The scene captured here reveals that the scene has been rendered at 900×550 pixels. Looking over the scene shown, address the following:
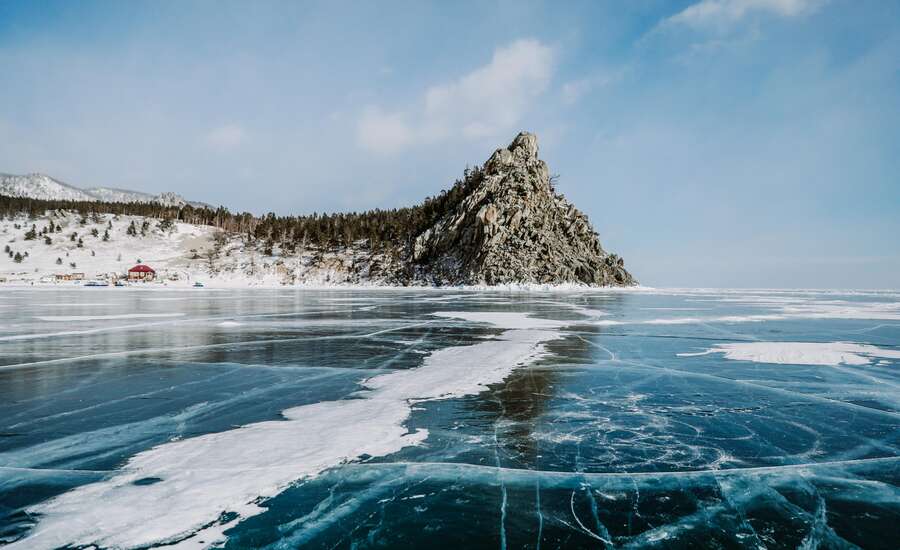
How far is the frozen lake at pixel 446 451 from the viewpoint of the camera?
397cm

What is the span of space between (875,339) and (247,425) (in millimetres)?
21186

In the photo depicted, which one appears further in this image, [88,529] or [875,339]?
[875,339]

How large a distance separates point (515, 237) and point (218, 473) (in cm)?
8863

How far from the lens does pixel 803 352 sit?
1369cm

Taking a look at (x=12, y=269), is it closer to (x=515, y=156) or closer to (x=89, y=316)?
(x=89, y=316)

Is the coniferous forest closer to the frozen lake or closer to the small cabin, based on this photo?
the small cabin

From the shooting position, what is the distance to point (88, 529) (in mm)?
3863

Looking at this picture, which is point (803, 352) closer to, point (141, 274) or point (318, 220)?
point (141, 274)

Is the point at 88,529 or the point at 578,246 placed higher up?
the point at 578,246

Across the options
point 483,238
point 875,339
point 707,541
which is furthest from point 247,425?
point 483,238

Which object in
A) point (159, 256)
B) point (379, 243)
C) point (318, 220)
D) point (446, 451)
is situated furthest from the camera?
point (318, 220)

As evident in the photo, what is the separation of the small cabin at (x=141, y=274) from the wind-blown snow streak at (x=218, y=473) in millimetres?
94441

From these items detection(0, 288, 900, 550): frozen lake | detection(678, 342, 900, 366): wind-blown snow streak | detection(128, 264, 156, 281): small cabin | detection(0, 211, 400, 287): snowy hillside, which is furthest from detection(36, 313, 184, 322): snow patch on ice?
detection(128, 264, 156, 281): small cabin

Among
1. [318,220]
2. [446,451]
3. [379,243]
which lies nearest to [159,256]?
[318,220]
